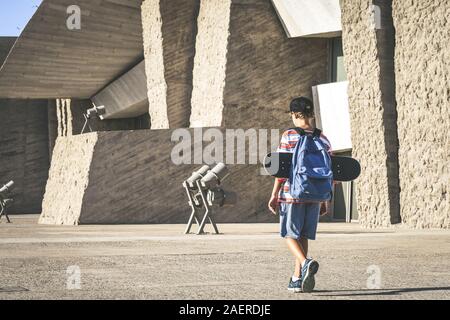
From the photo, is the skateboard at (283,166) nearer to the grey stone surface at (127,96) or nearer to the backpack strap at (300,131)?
the backpack strap at (300,131)

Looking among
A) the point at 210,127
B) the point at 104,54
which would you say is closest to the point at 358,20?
the point at 210,127

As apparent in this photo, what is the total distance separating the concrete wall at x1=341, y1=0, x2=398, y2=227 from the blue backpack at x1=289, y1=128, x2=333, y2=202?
42.0ft

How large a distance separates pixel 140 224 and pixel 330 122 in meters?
6.27

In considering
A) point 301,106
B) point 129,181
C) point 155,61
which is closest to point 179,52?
point 155,61

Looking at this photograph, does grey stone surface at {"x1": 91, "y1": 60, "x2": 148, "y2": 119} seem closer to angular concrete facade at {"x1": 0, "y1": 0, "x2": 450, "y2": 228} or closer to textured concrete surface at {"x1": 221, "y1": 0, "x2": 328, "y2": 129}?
angular concrete facade at {"x1": 0, "y1": 0, "x2": 450, "y2": 228}

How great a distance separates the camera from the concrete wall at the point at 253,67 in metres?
26.2

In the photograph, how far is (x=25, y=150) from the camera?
4425 centimetres

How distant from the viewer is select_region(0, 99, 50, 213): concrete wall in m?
43.8

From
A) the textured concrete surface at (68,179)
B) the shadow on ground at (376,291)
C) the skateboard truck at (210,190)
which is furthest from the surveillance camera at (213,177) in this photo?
the shadow on ground at (376,291)

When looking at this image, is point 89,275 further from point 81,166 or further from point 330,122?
point 330,122

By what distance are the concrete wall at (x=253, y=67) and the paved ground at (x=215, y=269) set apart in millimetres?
12203

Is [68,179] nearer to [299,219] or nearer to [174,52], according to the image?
[174,52]

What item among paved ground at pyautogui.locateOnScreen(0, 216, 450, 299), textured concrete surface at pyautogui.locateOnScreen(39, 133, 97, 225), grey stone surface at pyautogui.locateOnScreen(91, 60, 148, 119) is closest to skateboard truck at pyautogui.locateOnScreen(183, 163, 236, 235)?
paved ground at pyautogui.locateOnScreen(0, 216, 450, 299)

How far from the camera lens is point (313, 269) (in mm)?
7121
